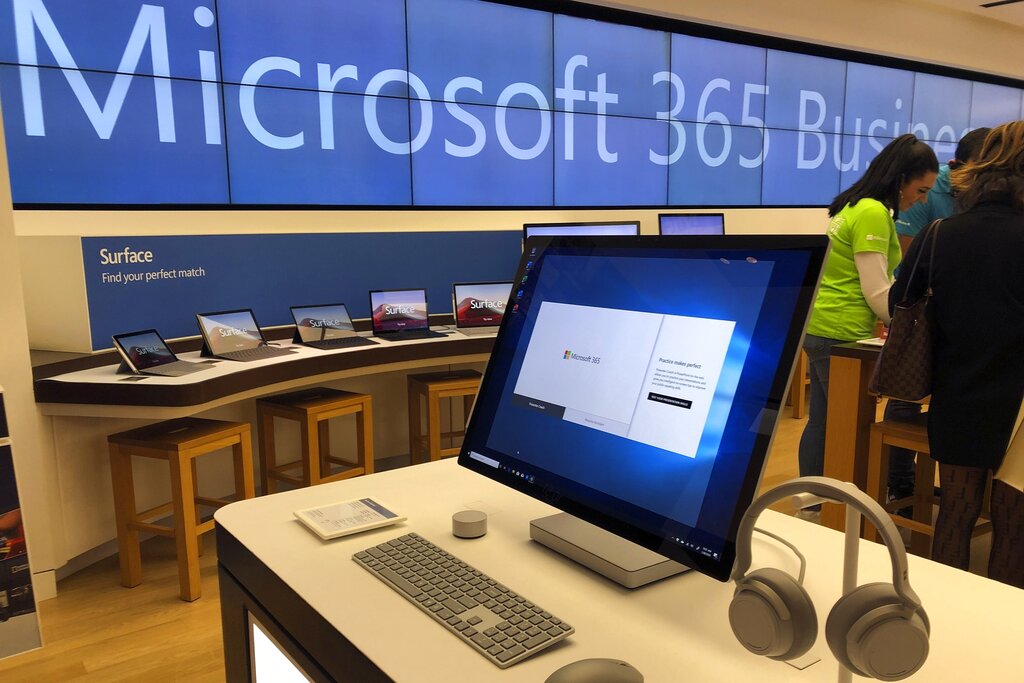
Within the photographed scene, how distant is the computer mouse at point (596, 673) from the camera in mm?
749

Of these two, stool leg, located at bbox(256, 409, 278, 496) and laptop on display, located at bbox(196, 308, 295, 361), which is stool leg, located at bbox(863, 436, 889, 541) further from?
stool leg, located at bbox(256, 409, 278, 496)

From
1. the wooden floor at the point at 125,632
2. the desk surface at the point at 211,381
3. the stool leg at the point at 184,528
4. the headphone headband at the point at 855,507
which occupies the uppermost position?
the headphone headband at the point at 855,507

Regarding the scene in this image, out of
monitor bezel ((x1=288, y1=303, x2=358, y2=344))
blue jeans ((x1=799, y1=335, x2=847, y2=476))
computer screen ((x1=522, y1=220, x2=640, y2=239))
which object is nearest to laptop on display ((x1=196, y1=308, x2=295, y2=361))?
monitor bezel ((x1=288, y1=303, x2=358, y2=344))

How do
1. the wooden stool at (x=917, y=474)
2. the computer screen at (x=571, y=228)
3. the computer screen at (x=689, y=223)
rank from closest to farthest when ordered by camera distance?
the wooden stool at (x=917, y=474) → the computer screen at (x=571, y=228) → the computer screen at (x=689, y=223)

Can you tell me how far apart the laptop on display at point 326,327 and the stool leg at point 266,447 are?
39 centimetres

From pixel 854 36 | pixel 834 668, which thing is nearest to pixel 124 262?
pixel 834 668

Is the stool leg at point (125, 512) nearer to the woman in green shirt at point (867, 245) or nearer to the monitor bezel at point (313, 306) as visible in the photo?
the monitor bezel at point (313, 306)

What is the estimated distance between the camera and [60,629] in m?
2.56

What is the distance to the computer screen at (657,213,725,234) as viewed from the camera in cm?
512

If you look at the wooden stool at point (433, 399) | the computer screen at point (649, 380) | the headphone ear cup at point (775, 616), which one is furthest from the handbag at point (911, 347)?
the wooden stool at point (433, 399)

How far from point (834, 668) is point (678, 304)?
46 centimetres

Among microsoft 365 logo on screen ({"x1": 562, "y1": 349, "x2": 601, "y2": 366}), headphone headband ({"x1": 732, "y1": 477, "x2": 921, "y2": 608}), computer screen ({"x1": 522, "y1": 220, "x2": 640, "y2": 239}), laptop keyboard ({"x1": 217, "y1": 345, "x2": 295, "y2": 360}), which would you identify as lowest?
laptop keyboard ({"x1": 217, "y1": 345, "x2": 295, "y2": 360})

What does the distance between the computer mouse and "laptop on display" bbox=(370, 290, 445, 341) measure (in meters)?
3.03

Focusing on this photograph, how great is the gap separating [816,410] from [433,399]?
5.71 feet
